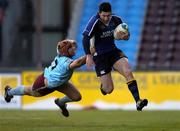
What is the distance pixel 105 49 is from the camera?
47.3 feet

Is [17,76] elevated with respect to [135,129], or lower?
lower

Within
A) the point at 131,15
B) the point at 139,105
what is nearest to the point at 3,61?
the point at 131,15

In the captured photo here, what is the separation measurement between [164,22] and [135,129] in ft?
59.3

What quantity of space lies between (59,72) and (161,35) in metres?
16.8

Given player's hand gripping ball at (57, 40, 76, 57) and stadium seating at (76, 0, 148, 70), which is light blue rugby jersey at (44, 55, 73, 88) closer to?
player's hand gripping ball at (57, 40, 76, 57)

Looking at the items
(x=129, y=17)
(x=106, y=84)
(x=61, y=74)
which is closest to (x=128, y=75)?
(x=106, y=84)

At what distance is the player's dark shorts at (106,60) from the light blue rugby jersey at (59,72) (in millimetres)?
607

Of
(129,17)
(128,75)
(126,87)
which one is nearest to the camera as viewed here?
(128,75)

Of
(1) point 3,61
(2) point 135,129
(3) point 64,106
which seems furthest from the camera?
(1) point 3,61

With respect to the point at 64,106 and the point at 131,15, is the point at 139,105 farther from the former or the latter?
the point at 131,15

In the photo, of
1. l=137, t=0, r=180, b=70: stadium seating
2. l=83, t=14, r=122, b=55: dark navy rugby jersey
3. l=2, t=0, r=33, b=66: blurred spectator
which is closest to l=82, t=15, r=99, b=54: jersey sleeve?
l=83, t=14, r=122, b=55: dark navy rugby jersey

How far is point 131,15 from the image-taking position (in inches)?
1242

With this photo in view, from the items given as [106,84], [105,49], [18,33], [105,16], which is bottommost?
[18,33]

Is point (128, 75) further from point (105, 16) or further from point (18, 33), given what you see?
point (18, 33)
